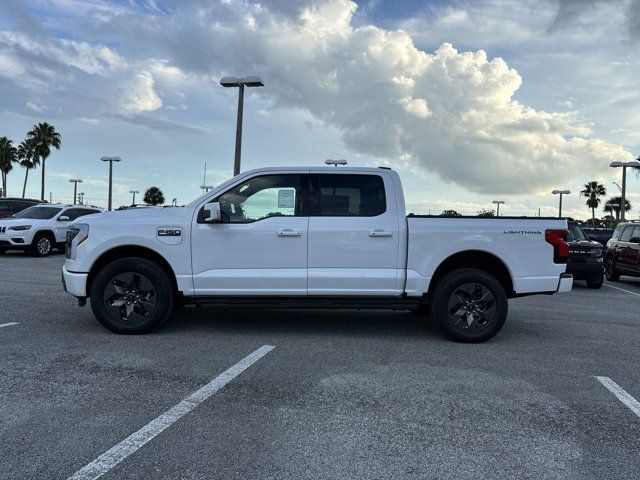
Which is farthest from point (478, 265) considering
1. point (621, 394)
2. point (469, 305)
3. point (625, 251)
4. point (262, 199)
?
point (625, 251)

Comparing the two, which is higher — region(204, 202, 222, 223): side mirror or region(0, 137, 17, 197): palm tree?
region(0, 137, 17, 197): palm tree

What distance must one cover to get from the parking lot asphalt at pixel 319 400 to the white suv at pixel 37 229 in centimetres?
1050

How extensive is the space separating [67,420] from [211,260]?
2.69 metres

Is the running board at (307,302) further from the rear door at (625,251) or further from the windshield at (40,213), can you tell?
the windshield at (40,213)

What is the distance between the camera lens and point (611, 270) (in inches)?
592

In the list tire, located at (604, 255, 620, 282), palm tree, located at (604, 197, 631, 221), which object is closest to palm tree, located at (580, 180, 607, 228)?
palm tree, located at (604, 197, 631, 221)

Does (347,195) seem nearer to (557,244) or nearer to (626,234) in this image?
(557,244)

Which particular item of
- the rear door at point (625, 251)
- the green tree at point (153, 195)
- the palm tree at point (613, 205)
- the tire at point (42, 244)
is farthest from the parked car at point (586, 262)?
the green tree at point (153, 195)

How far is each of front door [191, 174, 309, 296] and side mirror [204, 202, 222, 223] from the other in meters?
0.16

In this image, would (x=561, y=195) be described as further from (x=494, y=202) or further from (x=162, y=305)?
(x=162, y=305)

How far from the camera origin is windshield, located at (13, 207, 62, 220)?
17.2 meters

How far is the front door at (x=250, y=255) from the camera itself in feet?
19.6

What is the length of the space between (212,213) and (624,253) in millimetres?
12755

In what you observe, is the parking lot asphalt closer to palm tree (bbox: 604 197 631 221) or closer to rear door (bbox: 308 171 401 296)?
rear door (bbox: 308 171 401 296)
